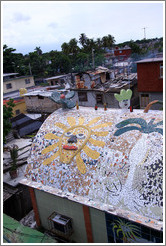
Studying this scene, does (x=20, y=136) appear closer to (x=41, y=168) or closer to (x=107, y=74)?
(x=107, y=74)

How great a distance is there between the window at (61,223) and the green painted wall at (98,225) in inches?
41.5

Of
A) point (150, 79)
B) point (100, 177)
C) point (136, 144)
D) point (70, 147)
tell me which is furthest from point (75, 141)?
point (150, 79)

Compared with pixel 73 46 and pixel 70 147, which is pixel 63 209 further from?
pixel 73 46

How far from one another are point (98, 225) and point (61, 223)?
1559 millimetres

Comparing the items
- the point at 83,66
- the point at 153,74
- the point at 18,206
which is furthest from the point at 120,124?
the point at 83,66

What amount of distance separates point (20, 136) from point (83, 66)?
10747 millimetres

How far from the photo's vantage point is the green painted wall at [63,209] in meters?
8.48

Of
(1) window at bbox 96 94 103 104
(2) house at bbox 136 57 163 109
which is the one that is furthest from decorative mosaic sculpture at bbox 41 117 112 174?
(1) window at bbox 96 94 103 104

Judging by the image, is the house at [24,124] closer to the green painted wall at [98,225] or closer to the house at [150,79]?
the house at [150,79]

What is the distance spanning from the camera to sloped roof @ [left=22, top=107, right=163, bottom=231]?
7020mm

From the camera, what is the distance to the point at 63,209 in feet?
29.3

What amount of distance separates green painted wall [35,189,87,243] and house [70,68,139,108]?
40.4 ft

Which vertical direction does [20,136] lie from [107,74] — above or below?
below

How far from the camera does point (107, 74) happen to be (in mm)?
23375
